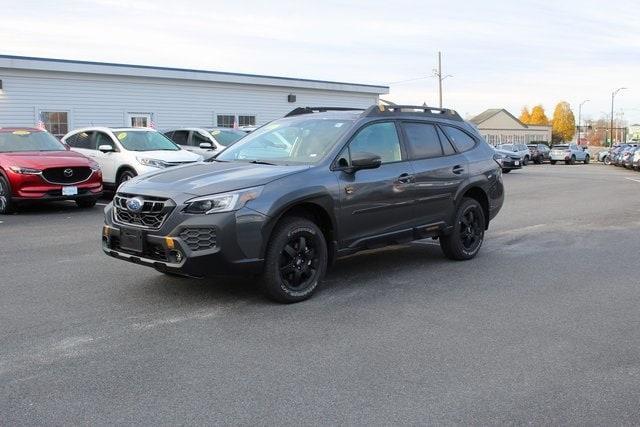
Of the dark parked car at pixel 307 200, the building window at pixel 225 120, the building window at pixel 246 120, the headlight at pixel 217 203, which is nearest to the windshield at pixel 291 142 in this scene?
the dark parked car at pixel 307 200

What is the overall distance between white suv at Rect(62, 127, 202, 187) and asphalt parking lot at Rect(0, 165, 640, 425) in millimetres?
6123

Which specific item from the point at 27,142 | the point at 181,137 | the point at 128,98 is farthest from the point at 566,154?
the point at 27,142

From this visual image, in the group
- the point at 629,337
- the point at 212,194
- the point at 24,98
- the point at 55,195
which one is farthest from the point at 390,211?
the point at 24,98

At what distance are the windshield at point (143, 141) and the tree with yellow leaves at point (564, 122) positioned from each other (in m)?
119

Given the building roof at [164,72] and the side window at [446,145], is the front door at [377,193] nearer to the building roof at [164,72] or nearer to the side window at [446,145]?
the side window at [446,145]

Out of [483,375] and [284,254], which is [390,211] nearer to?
[284,254]

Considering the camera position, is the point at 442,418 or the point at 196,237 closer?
the point at 442,418

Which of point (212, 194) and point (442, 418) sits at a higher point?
point (212, 194)

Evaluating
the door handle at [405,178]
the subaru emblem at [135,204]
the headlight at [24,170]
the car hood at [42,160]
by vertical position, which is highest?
the car hood at [42,160]

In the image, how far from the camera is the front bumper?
525 cm

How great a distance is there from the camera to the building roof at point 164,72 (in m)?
21.3

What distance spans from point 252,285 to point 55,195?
7.10 meters

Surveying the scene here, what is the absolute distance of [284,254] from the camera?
18.7 ft

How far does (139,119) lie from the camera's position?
24906mm
